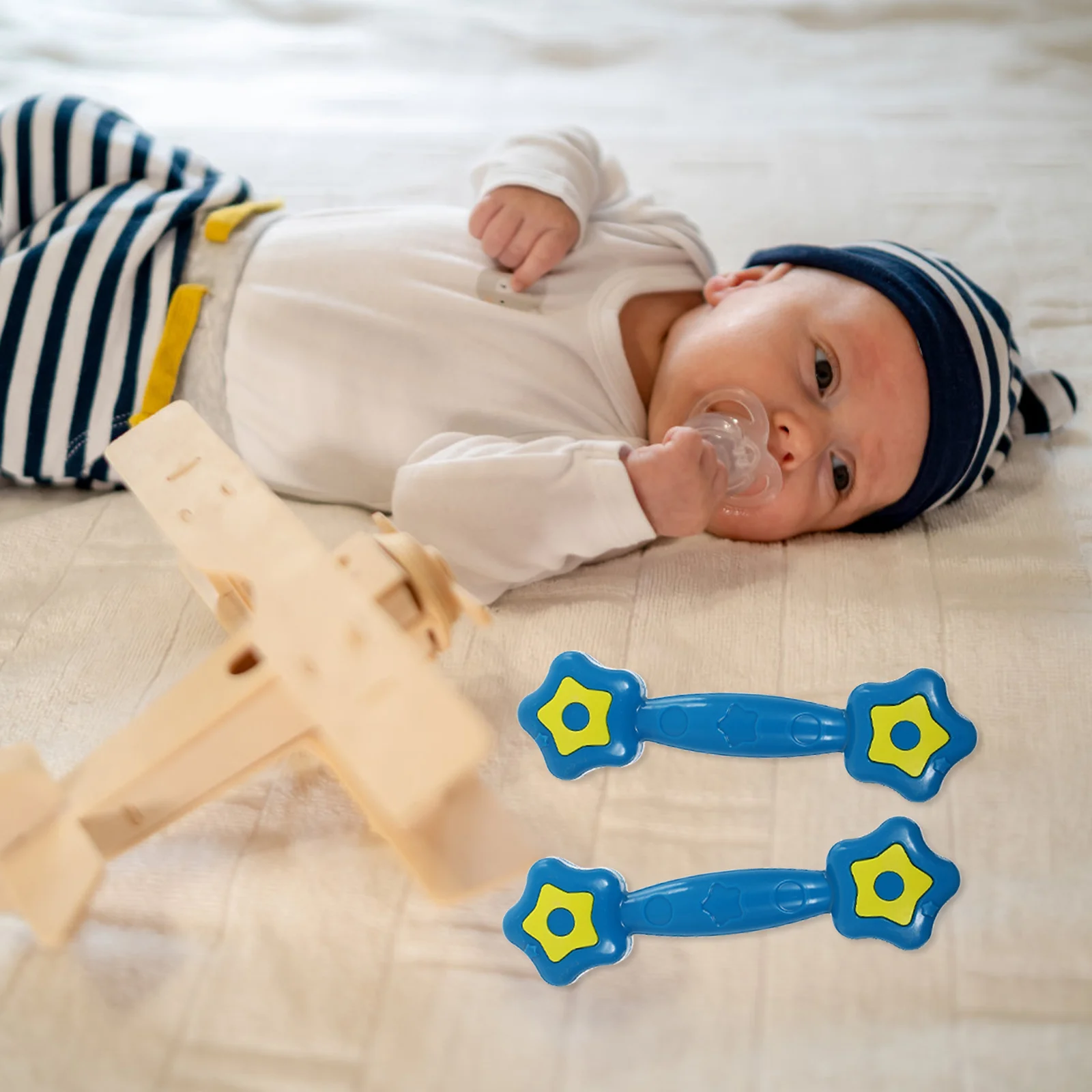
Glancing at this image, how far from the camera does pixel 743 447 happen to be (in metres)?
0.92

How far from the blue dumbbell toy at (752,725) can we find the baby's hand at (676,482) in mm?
158

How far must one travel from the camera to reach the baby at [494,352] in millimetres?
879

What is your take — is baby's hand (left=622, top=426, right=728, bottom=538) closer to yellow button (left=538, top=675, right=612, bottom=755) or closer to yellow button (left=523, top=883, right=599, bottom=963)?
yellow button (left=538, top=675, right=612, bottom=755)

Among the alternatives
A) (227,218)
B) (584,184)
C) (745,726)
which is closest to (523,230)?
(584,184)

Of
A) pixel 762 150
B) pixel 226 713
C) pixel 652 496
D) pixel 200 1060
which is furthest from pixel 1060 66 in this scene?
pixel 200 1060

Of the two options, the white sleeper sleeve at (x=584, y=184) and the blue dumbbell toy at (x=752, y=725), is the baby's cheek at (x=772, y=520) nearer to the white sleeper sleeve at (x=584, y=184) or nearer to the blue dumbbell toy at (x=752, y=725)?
the blue dumbbell toy at (x=752, y=725)

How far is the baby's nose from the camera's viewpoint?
0.90 meters

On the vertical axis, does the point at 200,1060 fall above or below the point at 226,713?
below

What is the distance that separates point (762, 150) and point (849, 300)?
489 mm

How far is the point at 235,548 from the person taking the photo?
56cm

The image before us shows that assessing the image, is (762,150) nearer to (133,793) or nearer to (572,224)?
(572,224)

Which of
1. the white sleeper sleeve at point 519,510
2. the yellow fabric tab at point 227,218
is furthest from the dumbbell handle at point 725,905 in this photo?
the yellow fabric tab at point 227,218

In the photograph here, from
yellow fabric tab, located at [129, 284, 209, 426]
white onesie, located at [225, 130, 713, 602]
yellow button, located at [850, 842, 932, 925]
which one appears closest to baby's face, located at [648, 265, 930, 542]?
white onesie, located at [225, 130, 713, 602]

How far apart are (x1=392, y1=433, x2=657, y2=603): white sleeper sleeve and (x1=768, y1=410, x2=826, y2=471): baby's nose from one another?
0.14 metres
